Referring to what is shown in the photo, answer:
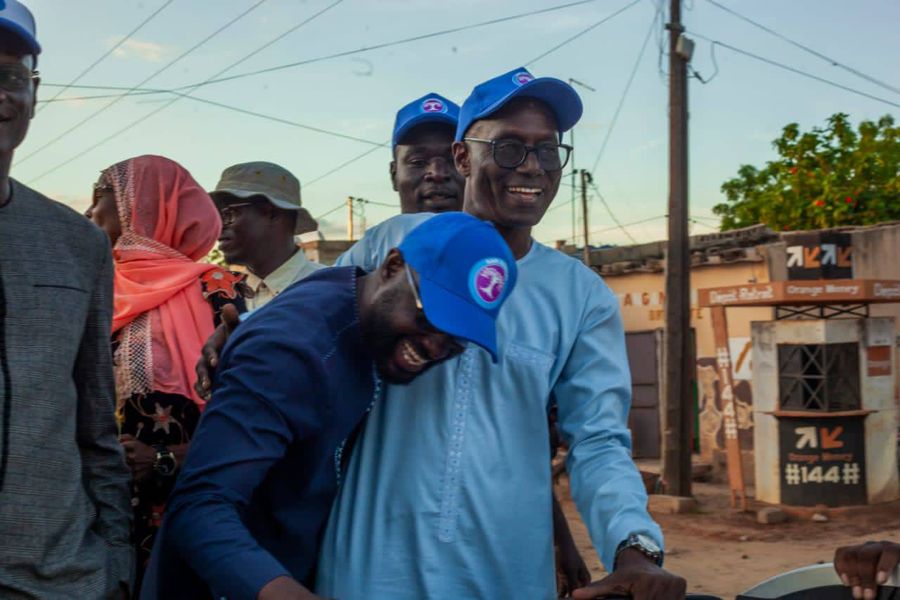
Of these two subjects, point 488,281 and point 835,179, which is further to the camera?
point 835,179

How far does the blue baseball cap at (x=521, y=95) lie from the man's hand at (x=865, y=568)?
114 centimetres

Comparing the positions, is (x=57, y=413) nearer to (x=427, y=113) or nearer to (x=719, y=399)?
(x=427, y=113)

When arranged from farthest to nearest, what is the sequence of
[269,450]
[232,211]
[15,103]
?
1. [232,211]
2. [15,103]
3. [269,450]

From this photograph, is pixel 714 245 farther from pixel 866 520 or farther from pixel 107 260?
pixel 107 260

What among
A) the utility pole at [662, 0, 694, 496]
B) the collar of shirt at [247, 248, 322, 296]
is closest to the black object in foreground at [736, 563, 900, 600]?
the collar of shirt at [247, 248, 322, 296]

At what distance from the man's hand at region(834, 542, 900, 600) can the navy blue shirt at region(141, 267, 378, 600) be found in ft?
3.30

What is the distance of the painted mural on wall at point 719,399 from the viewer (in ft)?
50.7

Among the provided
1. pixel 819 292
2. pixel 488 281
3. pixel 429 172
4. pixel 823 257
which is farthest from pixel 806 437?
pixel 488 281

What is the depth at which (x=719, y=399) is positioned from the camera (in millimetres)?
15930

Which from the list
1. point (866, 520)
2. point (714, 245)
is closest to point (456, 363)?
point (866, 520)

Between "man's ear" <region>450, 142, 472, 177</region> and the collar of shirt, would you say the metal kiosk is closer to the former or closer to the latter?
the collar of shirt

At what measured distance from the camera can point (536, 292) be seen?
7.75 feet

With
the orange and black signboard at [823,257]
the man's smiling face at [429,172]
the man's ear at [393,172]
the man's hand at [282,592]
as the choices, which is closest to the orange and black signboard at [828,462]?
the orange and black signboard at [823,257]

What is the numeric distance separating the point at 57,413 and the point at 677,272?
11173mm
